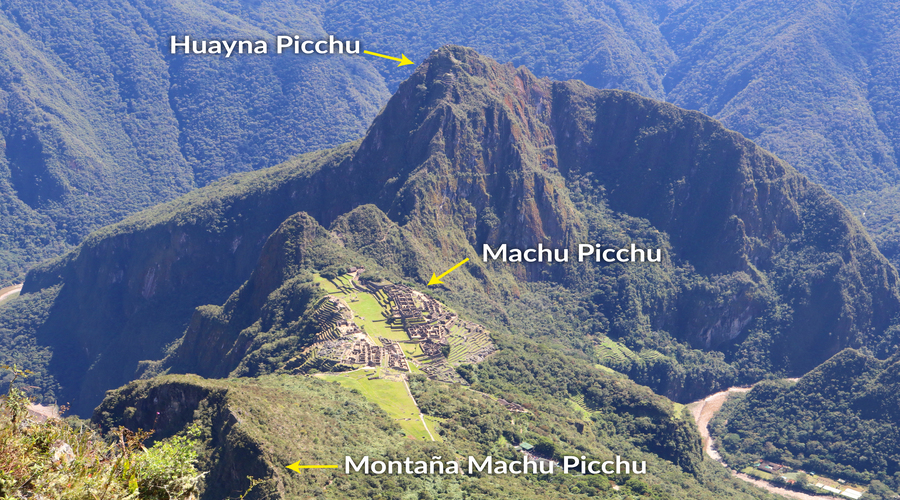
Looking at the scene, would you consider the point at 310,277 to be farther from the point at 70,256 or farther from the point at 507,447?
the point at 70,256

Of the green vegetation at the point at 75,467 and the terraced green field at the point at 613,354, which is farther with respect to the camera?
the terraced green field at the point at 613,354

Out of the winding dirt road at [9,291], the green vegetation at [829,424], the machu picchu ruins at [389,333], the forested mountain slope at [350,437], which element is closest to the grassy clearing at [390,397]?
the forested mountain slope at [350,437]

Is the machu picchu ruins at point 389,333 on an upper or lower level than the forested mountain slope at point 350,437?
upper

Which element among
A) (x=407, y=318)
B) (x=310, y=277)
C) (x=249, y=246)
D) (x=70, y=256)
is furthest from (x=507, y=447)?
(x=70, y=256)

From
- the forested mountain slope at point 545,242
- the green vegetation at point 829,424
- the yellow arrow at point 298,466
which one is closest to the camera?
the yellow arrow at point 298,466

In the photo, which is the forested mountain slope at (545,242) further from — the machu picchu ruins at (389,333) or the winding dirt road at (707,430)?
the machu picchu ruins at (389,333)

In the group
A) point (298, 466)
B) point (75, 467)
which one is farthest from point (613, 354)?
point (75, 467)
